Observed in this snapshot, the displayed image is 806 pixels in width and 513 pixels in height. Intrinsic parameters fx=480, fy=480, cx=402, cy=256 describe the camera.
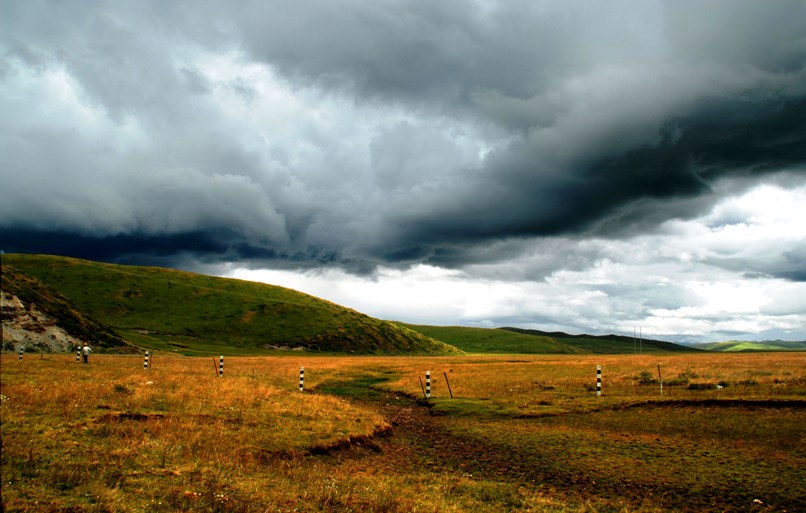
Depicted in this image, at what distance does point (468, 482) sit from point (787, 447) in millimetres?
13619

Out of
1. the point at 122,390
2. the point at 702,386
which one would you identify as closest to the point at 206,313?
the point at 122,390

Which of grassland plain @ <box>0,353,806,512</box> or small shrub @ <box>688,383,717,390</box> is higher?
small shrub @ <box>688,383,717,390</box>

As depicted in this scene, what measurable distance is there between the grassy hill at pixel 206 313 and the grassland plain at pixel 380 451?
91.2 m

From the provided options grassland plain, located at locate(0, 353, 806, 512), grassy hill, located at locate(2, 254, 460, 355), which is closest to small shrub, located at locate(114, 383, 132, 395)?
grassland plain, located at locate(0, 353, 806, 512)

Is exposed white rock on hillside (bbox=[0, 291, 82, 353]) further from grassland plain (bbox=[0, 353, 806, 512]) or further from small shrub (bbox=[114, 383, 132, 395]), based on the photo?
small shrub (bbox=[114, 383, 132, 395])

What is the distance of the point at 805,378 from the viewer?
34781 mm

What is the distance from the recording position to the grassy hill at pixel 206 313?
130750mm

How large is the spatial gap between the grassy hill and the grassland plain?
91.2 meters

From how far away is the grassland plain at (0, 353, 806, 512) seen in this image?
11648 mm

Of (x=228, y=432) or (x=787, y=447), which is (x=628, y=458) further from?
(x=228, y=432)

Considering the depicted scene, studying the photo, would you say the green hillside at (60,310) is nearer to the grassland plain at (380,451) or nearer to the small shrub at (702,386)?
the grassland plain at (380,451)

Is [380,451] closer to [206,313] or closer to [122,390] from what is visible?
[122,390]

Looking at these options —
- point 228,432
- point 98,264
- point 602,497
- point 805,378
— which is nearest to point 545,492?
point 602,497

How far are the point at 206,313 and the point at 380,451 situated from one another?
144 metres
